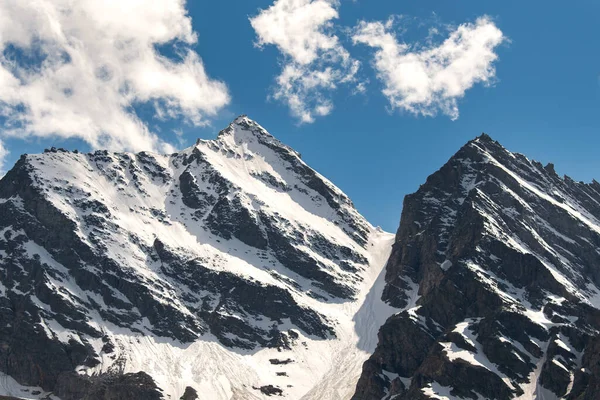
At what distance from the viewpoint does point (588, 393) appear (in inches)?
7638
